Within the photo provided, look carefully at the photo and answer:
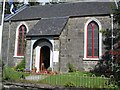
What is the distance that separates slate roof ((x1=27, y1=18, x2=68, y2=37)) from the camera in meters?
24.1

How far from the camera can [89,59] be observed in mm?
24000

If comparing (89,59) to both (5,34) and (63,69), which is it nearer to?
(63,69)

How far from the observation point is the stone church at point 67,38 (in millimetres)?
23844

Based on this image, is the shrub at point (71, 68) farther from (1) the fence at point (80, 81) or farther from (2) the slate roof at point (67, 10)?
(1) the fence at point (80, 81)

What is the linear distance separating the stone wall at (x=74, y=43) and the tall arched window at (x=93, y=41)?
0.67 meters

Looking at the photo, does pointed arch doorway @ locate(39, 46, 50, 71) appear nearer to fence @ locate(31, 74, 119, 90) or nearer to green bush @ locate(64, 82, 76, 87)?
fence @ locate(31, 74, 119, 90)

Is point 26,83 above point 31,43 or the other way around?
the other way around

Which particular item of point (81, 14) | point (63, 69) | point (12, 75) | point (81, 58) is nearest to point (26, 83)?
point (12, 75)

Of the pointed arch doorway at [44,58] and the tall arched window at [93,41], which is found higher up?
the tall arched window at [93,41]

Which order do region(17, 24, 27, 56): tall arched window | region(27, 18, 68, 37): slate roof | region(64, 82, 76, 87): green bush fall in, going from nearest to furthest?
region(64, 82, 76, 87): green bush → region(27, 18, 68, 37): slate roof → region(17, 24, 27, 56): tall arched window

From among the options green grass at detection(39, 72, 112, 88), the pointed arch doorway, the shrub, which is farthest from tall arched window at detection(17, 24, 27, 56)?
green grass at detection(39, 72, 112, 88)

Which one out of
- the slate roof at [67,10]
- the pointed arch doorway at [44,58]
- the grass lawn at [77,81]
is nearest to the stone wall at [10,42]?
the slate roof at [67,10]

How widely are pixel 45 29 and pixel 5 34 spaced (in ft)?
24.6

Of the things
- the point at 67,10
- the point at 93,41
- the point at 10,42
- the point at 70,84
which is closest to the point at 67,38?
the point at 93,41
